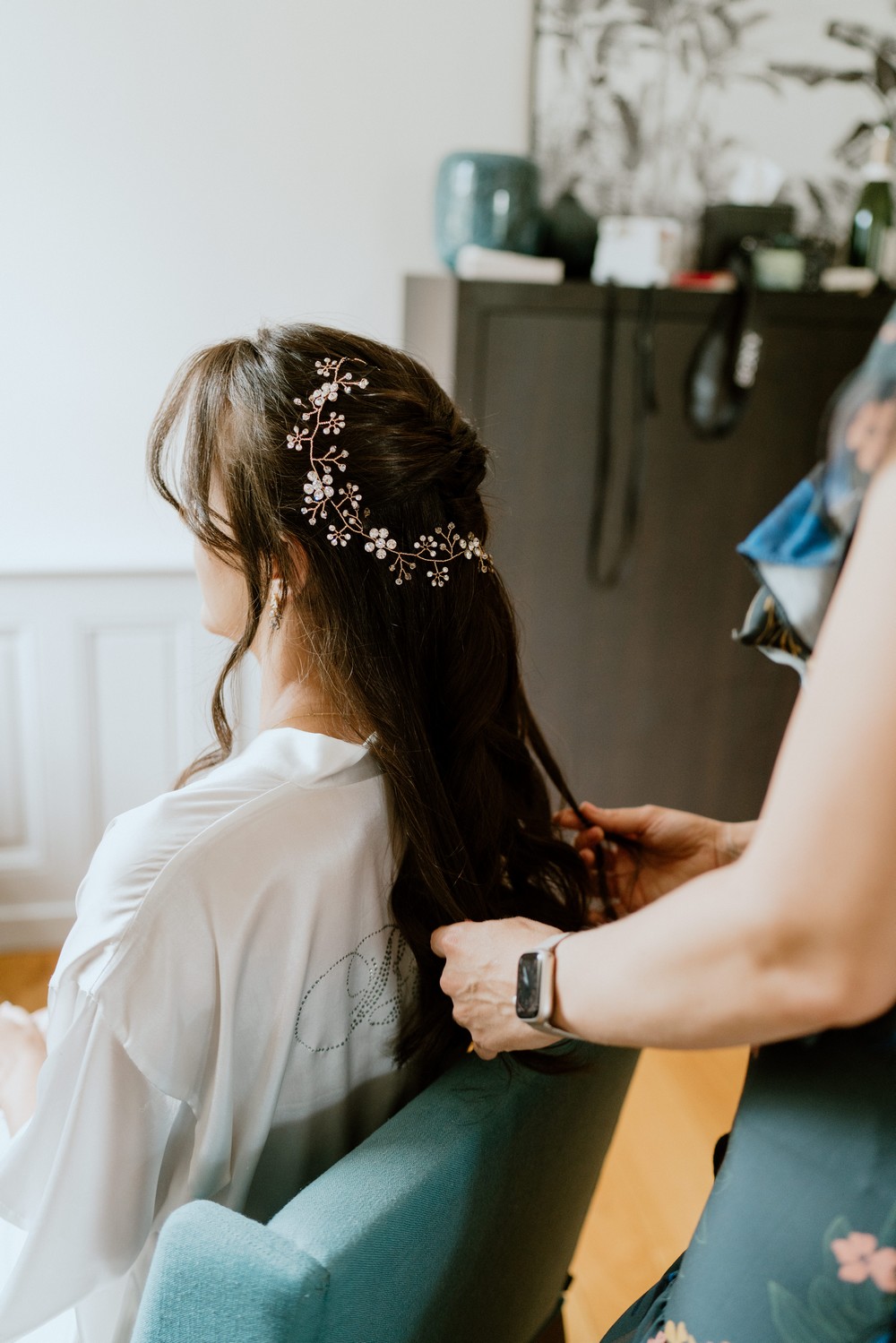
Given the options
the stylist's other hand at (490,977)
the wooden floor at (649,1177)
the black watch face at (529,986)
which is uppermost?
the black watch face at (529,986)

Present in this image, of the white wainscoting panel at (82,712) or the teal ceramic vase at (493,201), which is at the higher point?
the teal ceramic vase at (493,201)

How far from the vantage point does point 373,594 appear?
0.93 m

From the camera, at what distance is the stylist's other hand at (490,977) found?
0.79m

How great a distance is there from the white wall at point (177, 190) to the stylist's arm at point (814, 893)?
6.61 ft

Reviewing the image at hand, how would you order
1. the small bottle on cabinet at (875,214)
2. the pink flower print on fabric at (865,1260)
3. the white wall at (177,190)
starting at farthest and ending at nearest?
the small bottle on cabinet at (875,214)
the white wall at (177,190)
the pink flower print on fabric at (865,1260)

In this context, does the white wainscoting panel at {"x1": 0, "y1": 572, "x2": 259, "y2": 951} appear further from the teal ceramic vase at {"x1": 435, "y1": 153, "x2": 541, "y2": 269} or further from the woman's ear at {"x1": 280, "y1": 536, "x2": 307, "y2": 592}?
the woman's ear at {"x1": 280, "y1": 536, "x2": 307, "y2": 592}

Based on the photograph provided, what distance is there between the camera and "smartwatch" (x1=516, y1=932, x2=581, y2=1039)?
72 cm

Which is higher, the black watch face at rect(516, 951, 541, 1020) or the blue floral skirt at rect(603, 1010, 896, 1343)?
the black watch face at rect(516, 951, 541, 1020)

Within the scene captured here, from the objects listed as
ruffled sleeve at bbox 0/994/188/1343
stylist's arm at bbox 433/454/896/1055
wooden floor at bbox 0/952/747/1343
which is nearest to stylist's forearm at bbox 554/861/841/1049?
stylist's arm at bbox 433/454/896/1055

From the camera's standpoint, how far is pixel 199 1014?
0.83 metres

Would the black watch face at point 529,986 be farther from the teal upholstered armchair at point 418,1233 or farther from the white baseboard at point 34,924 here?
the white baseboard at point 34,924

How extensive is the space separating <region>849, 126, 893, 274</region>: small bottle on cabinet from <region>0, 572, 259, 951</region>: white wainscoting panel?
71.7 inches

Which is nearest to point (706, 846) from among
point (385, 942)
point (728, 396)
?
point (385, 942)

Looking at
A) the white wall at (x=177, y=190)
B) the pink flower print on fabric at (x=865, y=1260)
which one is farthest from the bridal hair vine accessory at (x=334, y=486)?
the white wall at (x=177, y=190)
